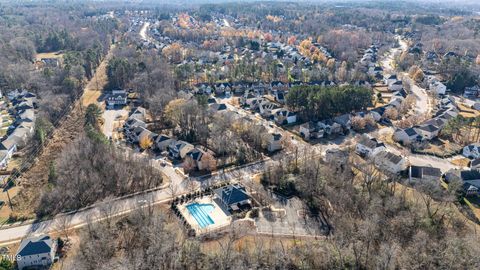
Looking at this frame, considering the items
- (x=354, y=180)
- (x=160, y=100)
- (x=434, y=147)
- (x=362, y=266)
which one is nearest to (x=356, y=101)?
(x=434, y=147)

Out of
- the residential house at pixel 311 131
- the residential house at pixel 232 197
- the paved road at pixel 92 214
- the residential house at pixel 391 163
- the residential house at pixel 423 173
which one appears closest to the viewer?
the paved road at pixel 92 214

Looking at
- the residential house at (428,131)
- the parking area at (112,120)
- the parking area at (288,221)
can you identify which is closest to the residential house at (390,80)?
the residential house at (428,131)

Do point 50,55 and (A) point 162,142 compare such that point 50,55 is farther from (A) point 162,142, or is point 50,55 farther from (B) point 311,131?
(B) point 311,131

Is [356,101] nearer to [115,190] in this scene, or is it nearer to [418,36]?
[115,190]

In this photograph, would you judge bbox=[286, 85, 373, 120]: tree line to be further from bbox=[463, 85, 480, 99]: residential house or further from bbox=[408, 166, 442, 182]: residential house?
bbox=[463, 85, 480, 99]: residential house

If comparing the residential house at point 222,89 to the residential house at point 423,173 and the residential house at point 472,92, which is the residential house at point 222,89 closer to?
the residential house at point 423,173
